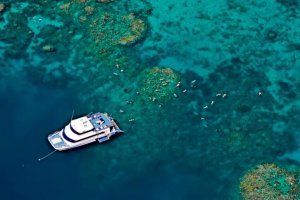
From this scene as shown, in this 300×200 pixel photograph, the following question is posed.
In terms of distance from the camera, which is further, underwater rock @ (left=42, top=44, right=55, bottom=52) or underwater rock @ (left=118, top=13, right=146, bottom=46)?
underwater rock @ (left=118, top=13, right=146, bottom=46)

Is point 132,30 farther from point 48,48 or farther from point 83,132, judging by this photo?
point 83,132

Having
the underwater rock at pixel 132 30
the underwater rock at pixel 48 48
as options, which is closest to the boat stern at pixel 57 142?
the underwater rock at pixel 48 48

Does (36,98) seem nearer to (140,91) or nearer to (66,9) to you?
(140,91)

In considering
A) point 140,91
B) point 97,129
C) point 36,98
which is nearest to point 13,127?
point 36,98

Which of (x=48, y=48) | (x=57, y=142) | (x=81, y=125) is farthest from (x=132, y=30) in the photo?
(x=57, y=142)

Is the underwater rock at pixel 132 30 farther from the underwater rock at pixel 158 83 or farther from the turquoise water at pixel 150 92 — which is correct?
the underwater rock at pixel 158 83

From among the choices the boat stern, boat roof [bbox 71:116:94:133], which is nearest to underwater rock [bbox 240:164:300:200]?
boat roof [bbox 71:116:94:133]

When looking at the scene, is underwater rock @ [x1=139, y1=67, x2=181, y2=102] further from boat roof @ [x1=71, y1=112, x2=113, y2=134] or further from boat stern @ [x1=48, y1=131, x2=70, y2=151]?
boat stern @ [x1=48, y1=131, x2=70, y2=151]
